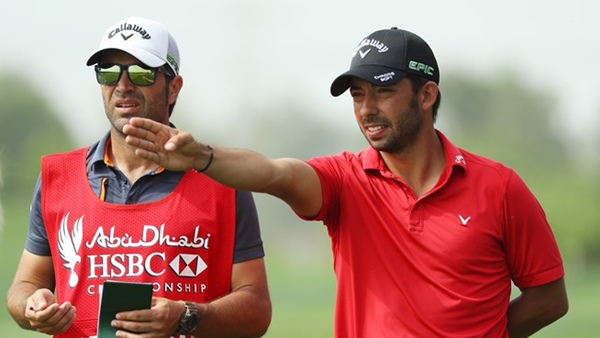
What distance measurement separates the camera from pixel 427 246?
18.4 feet

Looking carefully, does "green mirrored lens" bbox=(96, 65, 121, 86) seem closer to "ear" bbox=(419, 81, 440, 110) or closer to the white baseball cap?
the white baseball cap

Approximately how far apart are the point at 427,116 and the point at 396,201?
51 centimetres

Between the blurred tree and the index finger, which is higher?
the blurred tree

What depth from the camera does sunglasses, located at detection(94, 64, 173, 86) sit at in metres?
5.71

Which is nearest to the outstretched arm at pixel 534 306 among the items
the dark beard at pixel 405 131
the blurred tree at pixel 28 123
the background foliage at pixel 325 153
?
the dark beard at pixel 405 131

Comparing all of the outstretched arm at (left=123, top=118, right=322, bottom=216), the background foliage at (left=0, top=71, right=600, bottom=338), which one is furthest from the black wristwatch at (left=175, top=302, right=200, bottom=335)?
the background foliage at (left=0, top=71, right=600, bottom=338)

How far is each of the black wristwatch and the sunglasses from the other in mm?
1019

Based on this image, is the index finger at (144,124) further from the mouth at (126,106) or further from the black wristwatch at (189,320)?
the black wristwatch at (189,320)

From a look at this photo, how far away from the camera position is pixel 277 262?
142ft

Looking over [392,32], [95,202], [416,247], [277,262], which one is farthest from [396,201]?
[277,262]

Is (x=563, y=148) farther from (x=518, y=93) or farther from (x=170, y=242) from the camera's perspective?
(x=170, y=242)

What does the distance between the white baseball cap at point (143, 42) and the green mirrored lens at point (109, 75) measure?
0.06 metres

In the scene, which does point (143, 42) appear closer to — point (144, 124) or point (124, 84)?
point (124, 84)

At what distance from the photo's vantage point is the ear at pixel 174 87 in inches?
232
